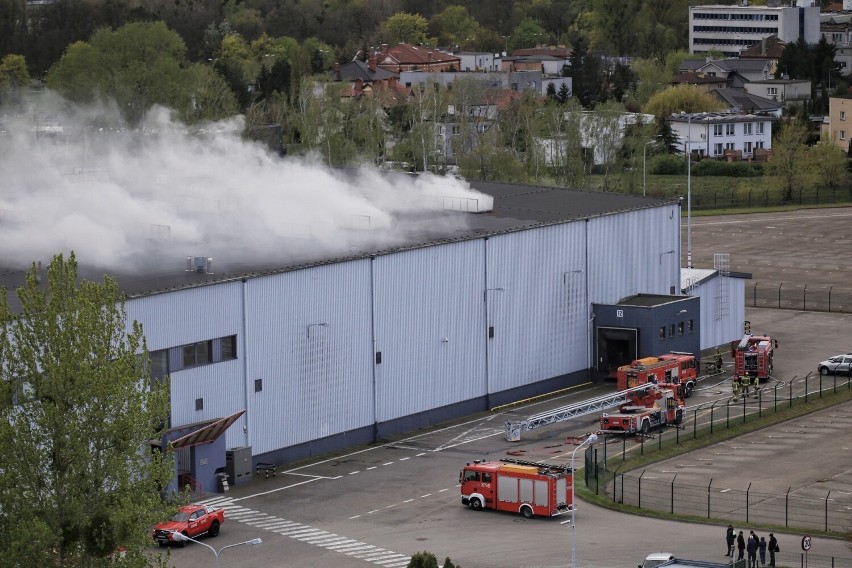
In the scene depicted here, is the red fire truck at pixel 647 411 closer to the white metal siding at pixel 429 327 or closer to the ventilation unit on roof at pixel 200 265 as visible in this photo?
the white metal siding at pixel 429 327

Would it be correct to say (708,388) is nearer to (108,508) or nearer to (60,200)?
(60,200)

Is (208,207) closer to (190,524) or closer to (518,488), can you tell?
(518,488)

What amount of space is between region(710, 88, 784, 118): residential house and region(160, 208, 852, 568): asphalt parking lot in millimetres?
104008

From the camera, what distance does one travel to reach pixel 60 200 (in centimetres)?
7531

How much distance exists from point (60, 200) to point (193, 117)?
6709 centimetres

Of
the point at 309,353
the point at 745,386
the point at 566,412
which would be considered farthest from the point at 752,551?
the point at 745,386

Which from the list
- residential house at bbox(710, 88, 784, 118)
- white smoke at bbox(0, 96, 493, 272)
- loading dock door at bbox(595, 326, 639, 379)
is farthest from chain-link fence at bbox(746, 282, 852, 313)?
residential house at bbox(710, 88, 784, 118)

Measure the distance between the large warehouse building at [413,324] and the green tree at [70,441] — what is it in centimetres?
1663

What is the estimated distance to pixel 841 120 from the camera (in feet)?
542

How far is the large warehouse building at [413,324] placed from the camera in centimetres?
5981

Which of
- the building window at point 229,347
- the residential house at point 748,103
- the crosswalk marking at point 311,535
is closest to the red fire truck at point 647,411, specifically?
the building window at point 229,347

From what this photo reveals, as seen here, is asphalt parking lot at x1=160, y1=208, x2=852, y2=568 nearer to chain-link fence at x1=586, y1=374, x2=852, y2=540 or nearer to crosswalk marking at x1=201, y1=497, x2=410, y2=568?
crosswalk marking at x1=201, y1=497, x2=410, y2=568

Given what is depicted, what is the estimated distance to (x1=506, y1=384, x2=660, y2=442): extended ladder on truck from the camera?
65.2 metres

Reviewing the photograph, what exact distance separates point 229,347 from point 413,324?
931 cm
